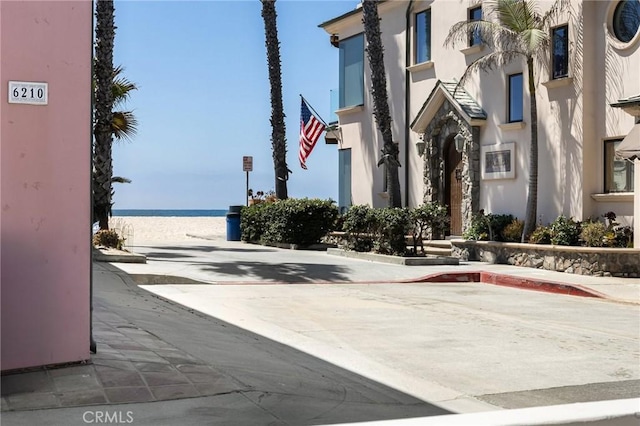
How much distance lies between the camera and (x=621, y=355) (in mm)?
8188

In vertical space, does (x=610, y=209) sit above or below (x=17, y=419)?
above

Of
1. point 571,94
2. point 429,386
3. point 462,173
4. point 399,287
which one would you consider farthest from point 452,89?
point 429,386

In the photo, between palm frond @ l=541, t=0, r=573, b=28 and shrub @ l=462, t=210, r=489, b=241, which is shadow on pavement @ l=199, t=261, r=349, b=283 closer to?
shrub @ l=462, t=210, r=489, b=241

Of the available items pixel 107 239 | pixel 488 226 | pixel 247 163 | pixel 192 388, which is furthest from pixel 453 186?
pixel 192 388

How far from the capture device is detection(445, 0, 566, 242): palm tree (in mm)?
18234

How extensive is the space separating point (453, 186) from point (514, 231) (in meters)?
3.78

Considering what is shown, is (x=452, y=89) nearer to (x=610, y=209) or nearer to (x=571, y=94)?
(x=571, y=94)

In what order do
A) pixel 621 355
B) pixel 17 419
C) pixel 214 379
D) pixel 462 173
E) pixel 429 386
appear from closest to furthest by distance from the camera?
pixel 17 419 < pixel 214 379 < pixel 429 386 < pixel 621 355 < pixel 462 173

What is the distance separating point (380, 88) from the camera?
71.7 feet

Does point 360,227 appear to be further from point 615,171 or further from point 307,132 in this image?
point 307,132

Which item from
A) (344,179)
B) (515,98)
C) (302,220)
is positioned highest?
(515,98)

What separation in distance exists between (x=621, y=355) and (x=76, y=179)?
5942mm

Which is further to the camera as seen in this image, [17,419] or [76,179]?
[76,179]

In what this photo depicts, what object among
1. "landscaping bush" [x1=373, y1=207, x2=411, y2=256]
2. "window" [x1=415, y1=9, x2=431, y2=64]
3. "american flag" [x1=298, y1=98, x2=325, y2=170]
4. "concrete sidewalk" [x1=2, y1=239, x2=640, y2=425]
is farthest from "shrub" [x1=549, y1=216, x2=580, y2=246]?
"american flag" [x1=298, y1=98, x2=325, y2=170]
